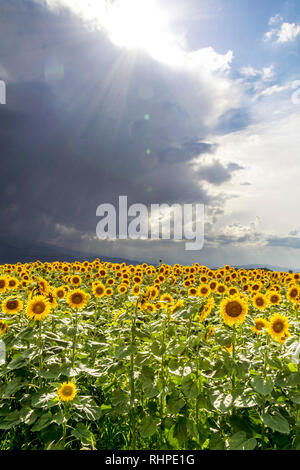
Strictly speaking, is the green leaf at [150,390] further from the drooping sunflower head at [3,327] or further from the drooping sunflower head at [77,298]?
the drooping sunflower head at [3,327]

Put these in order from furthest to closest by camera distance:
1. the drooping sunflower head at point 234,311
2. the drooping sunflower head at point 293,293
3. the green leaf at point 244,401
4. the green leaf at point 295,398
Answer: the drooping sunflower head at point 293,293 → the drooping sunflower head at point 234,311 → the green leaf at point 244,401 → the green leaf at point 295,398

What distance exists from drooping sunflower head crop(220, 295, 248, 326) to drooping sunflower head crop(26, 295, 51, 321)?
2.52 metres

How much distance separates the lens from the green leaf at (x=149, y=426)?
425cm

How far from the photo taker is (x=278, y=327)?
4.50 m

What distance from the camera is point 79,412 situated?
460 cm

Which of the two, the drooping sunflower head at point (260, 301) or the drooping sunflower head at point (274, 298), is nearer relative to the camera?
the drooping sunflower head at point (260, 301)

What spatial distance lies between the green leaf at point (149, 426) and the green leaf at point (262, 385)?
1.43 m

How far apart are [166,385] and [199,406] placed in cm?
52

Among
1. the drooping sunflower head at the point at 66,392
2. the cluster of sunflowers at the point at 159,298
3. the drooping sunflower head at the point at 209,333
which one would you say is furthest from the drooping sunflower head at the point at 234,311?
the drooping sunflower head at the point at 66,392

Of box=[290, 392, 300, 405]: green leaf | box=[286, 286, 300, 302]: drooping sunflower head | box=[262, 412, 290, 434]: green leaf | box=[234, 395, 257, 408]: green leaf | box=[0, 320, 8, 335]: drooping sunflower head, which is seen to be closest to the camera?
box=[262, 412, 290, 434]: green leaf

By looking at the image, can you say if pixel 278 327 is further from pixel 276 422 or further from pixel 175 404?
pixel 175 404

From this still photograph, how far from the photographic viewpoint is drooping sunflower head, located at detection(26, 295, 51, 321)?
4.68 meters

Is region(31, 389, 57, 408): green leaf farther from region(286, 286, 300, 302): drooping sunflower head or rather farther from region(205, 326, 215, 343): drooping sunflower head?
region(286, 286, 300, 302): drooping sunflower head

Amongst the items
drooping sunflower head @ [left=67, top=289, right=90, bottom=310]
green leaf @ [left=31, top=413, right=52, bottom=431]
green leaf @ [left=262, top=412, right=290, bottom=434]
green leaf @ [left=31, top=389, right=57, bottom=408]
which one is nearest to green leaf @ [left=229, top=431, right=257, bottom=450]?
green leaf @ [left=262, top=412, right=290, bottom=434]
